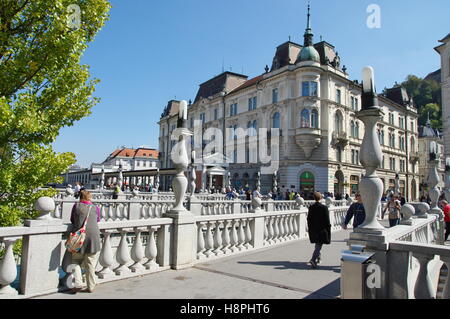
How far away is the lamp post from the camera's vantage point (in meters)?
4.31

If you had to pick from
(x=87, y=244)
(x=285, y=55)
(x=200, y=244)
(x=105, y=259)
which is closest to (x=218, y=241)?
(x=200, y=244)

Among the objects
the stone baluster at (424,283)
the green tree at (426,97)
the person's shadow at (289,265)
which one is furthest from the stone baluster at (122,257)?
the green tree at (426,97)

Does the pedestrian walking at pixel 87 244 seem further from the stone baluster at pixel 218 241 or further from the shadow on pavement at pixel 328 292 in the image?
the shadow on pavement at pixel 328 292

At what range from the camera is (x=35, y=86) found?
236 inches

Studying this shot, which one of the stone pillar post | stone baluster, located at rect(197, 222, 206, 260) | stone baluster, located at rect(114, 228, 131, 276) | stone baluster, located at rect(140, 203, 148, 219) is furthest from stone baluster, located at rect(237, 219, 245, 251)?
stone baluster, located at rect(140, 203, 148, 219)

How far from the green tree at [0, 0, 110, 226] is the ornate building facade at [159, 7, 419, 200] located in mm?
27706

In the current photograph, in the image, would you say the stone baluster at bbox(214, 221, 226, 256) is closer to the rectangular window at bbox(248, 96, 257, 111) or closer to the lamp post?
the lamp post

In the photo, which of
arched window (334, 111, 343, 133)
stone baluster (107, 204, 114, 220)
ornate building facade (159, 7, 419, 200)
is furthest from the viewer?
arched window (334, 111, 343, 133)

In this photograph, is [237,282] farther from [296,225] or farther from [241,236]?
[296,225]

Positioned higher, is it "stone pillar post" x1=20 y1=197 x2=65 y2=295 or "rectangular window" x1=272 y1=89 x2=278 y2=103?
"rectangular window" x1=272 y1=89 x2=278 y2=103

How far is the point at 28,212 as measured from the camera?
19.2ft

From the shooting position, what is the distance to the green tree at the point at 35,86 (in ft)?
17.9
